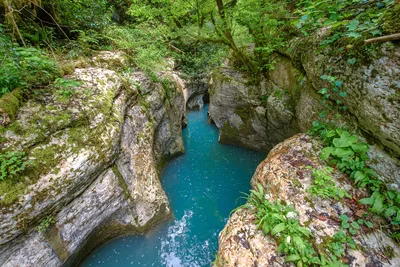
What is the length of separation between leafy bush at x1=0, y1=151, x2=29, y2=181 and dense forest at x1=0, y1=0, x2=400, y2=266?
1 centimetres

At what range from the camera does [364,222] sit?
2.39 meters

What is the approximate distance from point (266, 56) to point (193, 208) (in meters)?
6.13

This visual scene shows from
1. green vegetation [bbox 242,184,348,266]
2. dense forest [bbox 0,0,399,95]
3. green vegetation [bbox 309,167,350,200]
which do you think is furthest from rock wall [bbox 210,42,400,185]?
green vegetation [bbox 242,184,348,266]

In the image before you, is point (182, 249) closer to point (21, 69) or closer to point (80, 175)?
point (80, 175)

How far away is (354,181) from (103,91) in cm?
525

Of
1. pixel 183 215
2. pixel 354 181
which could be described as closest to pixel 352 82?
pixel 354 181

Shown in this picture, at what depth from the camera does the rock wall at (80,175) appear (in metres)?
2.75

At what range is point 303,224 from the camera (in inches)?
99.0

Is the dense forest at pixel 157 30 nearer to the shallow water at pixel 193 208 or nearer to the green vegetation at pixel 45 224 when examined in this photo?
the green vegetation at pixel 45 224

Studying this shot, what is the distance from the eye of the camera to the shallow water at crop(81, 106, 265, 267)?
4.39 m

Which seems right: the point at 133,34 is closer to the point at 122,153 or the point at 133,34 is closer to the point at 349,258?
the point at 122,153

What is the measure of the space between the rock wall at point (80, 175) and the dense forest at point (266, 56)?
13 cm

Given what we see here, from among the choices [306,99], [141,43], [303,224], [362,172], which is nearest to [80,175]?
[303,224]

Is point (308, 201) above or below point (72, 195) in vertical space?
below
